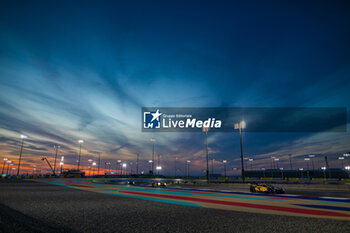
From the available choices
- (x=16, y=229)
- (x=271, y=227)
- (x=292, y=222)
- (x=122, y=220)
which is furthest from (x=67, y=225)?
(x=292, y=222)

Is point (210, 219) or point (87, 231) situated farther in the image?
point (210, 219)

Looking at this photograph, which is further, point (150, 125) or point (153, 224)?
point (150, 125)

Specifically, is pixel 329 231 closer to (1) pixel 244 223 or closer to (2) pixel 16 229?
(1) pixel 244 223

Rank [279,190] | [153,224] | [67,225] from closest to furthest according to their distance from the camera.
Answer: [67,225]
[153,224]
[279,190]

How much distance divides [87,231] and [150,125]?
30.0 m

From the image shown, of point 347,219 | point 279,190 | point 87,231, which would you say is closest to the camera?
point 87,231

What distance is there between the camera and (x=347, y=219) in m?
6.87

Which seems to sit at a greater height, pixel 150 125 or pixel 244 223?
pixel 150 125

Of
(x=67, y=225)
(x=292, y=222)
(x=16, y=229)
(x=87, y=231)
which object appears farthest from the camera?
(x=292, y=222)

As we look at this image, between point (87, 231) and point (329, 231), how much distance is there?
6.43m

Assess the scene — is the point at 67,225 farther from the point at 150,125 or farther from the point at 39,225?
the point at 150,125

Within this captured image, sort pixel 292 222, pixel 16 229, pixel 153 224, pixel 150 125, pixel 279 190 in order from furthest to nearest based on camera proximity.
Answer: pixel 150 125, pixel 279 190, pixel 292 222, pixel 153 224, pixel 16 229

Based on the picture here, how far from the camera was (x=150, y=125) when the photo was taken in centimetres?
3500

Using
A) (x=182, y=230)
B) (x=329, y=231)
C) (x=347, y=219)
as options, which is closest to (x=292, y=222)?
(x=329, y=231)
